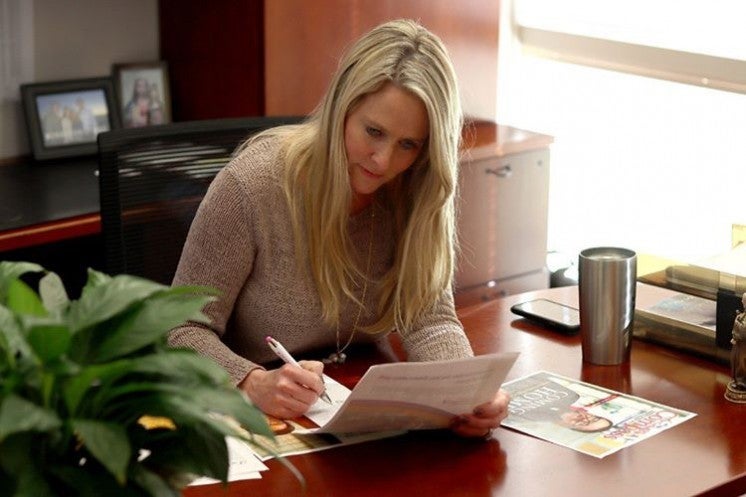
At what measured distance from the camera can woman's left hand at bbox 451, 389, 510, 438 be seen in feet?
5.77

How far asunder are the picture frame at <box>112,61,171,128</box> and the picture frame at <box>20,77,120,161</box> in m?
0.04

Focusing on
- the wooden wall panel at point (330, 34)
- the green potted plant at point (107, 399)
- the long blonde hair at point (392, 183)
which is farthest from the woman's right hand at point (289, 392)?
the wooden wall panel at point (330, 34)

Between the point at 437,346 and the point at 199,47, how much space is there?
1567 mm

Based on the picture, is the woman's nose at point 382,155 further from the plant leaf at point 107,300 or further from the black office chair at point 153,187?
the plant leaf at point 107,300

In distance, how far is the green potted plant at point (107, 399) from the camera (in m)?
1.06

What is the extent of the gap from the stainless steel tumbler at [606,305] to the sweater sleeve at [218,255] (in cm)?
55

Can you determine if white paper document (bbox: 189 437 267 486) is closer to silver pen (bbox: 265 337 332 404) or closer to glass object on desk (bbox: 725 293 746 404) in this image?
silver pen (bbox: 265 337 332 404)

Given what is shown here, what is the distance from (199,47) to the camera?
11.0ft

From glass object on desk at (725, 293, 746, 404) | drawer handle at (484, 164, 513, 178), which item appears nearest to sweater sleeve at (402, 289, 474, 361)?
glass object on desk at (725, 293, 746, 404)

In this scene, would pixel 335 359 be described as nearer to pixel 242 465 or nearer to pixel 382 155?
pixel 382 155

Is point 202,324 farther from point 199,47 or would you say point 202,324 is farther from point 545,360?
point 199,47

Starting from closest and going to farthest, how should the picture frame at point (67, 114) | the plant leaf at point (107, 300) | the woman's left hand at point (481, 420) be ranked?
the plant leaf at point (107, 300)
the woman's left hand at point (481, 420)
the picture frame at point (67, 114)

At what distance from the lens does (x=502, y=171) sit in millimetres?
3504

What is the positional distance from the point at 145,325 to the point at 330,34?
2.26 metres
